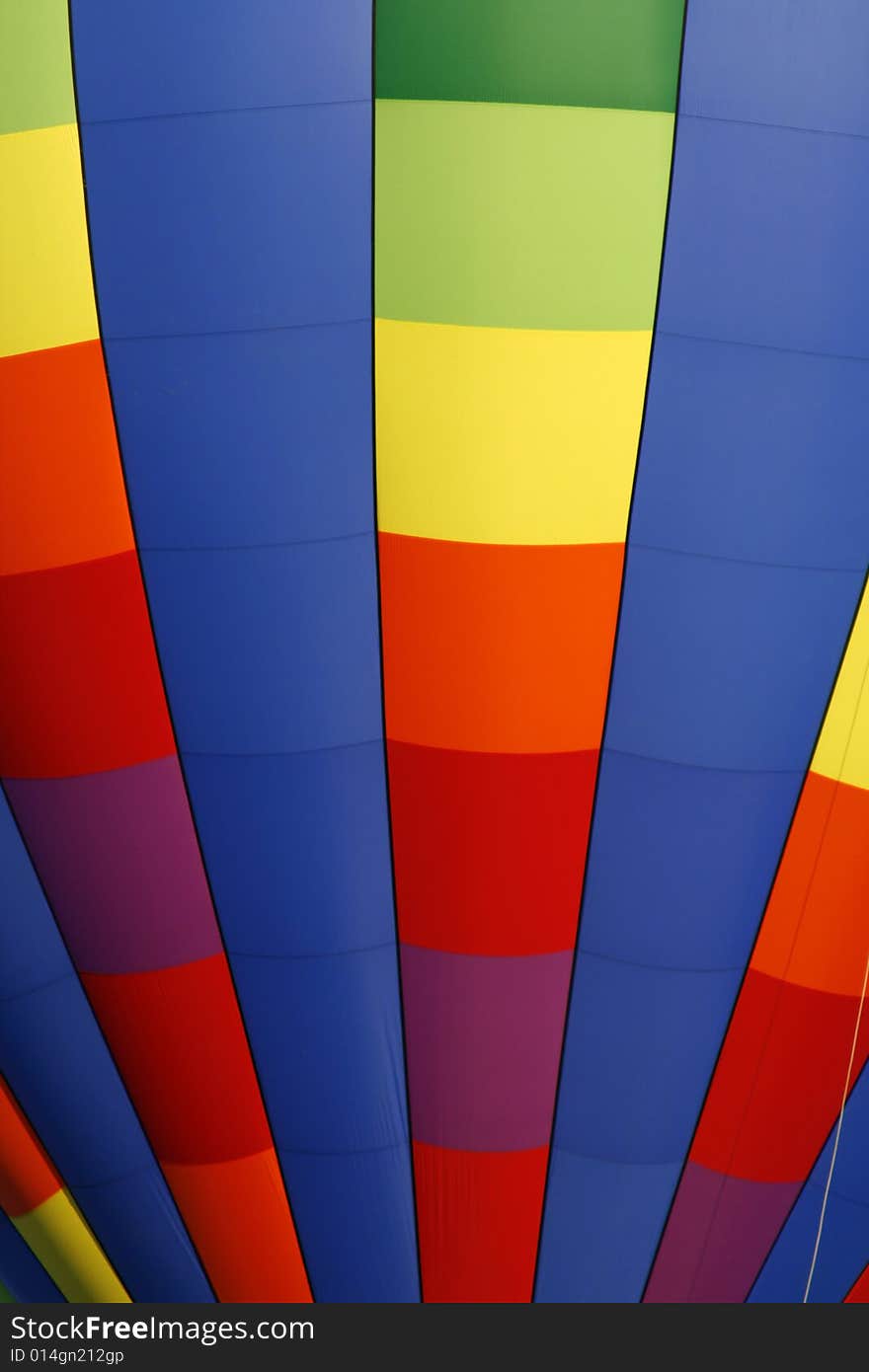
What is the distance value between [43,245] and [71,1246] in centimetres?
286

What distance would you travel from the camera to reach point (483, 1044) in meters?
4.27

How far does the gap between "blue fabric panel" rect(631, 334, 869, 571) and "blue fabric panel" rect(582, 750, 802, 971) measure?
0.60 meters

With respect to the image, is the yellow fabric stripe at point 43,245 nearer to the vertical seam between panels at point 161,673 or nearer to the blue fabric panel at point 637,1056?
the vertical seam between panels at point 161,673

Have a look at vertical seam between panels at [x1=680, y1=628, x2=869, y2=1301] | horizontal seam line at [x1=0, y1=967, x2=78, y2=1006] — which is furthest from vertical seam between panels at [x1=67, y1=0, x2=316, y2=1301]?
vertical seam between panels at [x1=680, y1=628, x2=869, y2=1301]

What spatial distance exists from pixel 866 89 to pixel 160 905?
268 cm

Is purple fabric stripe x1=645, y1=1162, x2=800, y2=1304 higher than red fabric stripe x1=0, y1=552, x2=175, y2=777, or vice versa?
red fabric stripe x1=0, y1=552, x2=175, y2=777

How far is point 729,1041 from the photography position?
14.0 ft

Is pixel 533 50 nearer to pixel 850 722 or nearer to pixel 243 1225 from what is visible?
pixel 850 722

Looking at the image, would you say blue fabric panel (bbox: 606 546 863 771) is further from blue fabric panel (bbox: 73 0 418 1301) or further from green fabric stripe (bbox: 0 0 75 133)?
green fabric stripe (bbox: 0 0 75 133)

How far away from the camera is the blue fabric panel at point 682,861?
4.02 meters

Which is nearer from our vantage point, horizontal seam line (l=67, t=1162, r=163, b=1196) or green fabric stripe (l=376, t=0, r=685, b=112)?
green fabric stripe (l=376, t=0, r=685, b=112)

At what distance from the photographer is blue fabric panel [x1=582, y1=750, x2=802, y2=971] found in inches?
158

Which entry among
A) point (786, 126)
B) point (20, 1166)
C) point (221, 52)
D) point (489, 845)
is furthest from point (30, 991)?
point (786, 126)

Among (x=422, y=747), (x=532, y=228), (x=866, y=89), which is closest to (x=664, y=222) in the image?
(x=532, y=228)
